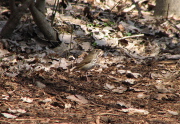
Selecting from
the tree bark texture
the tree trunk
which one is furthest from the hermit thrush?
the tree trunk

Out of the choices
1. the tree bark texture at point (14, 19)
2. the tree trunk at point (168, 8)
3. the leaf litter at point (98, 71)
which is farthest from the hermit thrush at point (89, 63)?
the tree trunk at point (168, 8)

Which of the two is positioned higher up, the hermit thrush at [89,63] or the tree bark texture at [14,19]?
the tree bark texture at [14,19]

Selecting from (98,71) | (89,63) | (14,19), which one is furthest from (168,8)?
(14,19)

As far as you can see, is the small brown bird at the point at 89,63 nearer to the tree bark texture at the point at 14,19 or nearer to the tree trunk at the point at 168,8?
the tree bark texture at the point at 14,19

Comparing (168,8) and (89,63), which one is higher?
(168,8)

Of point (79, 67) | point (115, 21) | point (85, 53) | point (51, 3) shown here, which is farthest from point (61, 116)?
point (51, 3)

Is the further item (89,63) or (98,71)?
(98,71)

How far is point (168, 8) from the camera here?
837 centimetres

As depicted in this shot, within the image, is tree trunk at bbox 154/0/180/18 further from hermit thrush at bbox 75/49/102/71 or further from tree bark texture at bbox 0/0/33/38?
tree bark texture at bbox 0/0/33/38

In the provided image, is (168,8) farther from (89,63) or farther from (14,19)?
(14,19)

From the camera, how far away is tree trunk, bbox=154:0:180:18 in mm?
8281

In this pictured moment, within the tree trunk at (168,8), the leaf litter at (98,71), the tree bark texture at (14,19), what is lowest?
the leaf litter at (98,71)

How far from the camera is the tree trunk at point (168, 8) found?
8.28m

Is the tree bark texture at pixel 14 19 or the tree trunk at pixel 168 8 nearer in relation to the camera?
the tree bark texture at pixel 14 19
